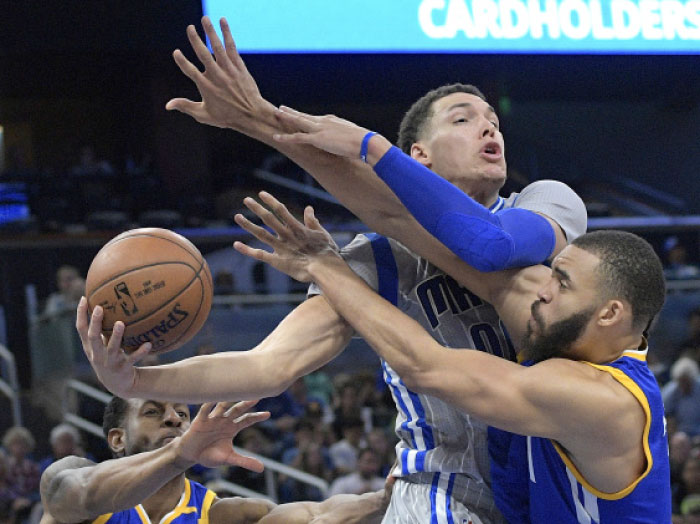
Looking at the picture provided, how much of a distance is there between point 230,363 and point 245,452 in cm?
538

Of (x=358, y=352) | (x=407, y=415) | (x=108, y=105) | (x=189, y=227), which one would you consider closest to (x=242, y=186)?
(x=189, y=227)

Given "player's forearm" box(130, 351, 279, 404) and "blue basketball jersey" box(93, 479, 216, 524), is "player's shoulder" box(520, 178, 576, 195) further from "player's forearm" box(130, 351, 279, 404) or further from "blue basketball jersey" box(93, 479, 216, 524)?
"blue basketball jersey" box(93, 479, 216, 524)

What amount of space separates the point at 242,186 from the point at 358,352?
369 centimetres

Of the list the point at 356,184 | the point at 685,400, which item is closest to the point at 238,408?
the point at 356,184

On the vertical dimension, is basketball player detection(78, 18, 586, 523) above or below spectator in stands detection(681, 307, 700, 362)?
above

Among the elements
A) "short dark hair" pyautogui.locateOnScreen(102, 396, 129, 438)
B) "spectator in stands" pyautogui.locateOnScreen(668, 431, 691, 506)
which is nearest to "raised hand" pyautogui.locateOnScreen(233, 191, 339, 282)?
"short dark hair" pyautogui.locateOnScreen(102, 396, 129, 438)

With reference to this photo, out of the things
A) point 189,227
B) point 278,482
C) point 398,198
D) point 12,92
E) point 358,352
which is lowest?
point 278,482

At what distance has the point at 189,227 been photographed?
10.7 meters

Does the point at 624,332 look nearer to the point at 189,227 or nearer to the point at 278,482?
the point at 278,482

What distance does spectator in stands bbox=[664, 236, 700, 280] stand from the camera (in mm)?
10547

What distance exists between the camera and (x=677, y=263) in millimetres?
10953

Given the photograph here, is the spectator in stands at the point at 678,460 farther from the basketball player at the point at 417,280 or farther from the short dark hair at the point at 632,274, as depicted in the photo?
the short dark hair at the point at 632,274

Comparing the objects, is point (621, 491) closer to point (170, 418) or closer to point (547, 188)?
point (547, 188)

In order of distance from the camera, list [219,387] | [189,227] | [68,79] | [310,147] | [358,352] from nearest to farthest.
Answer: [219,387] < [310,147] < [358,352] < [189,227] < [68,79]
